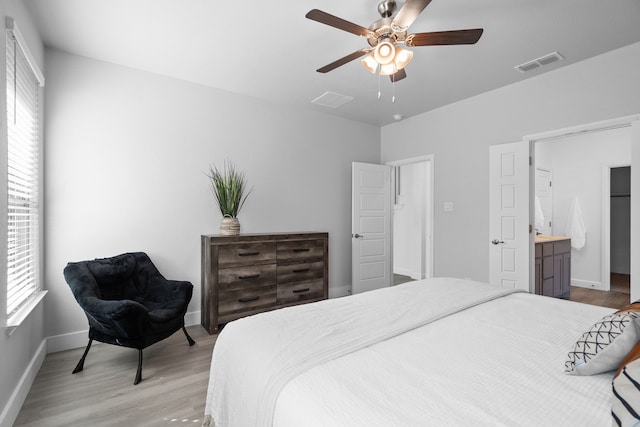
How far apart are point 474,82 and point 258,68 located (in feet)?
7.91

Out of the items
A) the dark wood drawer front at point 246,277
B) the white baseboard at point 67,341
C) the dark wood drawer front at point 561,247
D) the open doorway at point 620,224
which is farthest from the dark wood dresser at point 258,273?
the open doorway at point 620,224

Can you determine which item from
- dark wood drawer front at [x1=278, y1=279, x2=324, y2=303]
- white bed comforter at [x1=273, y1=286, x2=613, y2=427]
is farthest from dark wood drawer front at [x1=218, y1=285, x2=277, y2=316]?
white bed comforter at [x1=273, y1=286, x2=613, y2=427]

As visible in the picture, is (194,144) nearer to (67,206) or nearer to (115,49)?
(115,49)

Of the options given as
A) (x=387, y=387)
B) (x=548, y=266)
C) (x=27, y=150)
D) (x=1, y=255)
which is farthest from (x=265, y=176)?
(x=548, y=266)

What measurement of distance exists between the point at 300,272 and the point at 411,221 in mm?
3239

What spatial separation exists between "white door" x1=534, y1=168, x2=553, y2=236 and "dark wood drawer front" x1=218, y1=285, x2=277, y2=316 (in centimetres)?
453

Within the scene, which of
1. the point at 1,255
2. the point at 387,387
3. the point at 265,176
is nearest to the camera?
the point at 387,387

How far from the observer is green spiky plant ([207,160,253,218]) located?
350cm

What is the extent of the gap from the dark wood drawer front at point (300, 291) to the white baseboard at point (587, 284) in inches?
171

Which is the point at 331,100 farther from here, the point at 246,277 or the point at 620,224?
the point at 620,224

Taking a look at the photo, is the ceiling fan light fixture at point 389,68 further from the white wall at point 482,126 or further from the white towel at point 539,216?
the white towel at point 539,216

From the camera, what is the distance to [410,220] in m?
6.26

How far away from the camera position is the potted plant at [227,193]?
11.3 feet

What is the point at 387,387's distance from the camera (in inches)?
39.1
